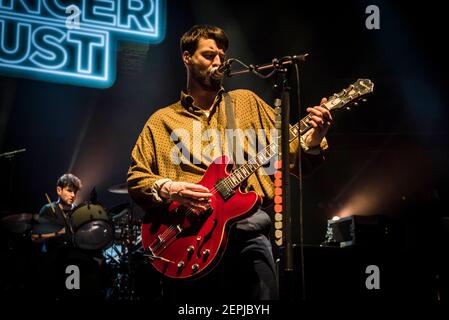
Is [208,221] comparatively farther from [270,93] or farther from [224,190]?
[270,93]

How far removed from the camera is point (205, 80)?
3236 millimetres

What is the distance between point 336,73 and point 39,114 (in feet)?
15.1

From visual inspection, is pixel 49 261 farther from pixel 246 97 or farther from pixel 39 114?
pixel 246 97

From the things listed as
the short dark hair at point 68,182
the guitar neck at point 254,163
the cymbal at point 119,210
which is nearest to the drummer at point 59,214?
the short dark hair at point 68,182

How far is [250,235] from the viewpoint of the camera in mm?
2809

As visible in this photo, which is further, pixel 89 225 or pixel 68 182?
pixel 68 182

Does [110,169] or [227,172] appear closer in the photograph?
[227,172]

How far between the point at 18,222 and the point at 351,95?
511 centimetres

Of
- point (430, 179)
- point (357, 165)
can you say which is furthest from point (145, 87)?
point (430, 179)

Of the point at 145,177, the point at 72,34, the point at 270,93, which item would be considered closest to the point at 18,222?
the point at 72,34

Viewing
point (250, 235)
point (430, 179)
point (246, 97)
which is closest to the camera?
point (250, 235)

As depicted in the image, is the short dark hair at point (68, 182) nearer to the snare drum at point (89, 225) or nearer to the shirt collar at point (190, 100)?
the snare drum at point (89, 225)
